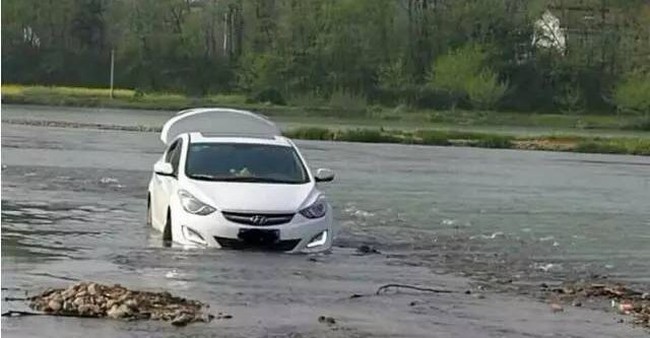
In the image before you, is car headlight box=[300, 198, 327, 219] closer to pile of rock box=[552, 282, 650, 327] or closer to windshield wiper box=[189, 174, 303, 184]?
windshield wiper box=[189, 174, 303, 184]

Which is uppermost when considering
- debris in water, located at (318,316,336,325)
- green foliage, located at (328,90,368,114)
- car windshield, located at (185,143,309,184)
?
car windshield, located at (185,143,309,184)

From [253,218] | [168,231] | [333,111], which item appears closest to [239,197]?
[253,218]

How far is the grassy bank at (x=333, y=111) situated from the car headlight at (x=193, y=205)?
6385cm

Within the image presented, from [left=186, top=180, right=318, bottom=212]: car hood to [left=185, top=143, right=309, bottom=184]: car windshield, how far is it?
0.34 meters

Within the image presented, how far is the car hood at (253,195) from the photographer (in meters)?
16.4

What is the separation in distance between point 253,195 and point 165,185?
5.23 feet

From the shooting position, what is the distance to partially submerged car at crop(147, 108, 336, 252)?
53.8ft

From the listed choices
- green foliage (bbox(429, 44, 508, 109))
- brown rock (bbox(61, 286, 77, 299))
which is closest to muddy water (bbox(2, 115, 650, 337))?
brown rock (bbox(61, 286, 77, 299))

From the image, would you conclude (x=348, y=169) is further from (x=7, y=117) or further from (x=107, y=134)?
(x=7, y=117)

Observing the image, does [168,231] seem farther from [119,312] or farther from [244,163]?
[119,312]

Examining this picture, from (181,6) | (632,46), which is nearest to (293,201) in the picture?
(632,46)

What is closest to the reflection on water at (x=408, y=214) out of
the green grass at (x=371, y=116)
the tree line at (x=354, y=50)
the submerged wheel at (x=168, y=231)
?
the submerged wheel at (x=168, y=231)

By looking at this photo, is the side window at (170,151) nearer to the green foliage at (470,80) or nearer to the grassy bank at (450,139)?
the grassy bank at (450,139)

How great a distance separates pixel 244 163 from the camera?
18031 mm
